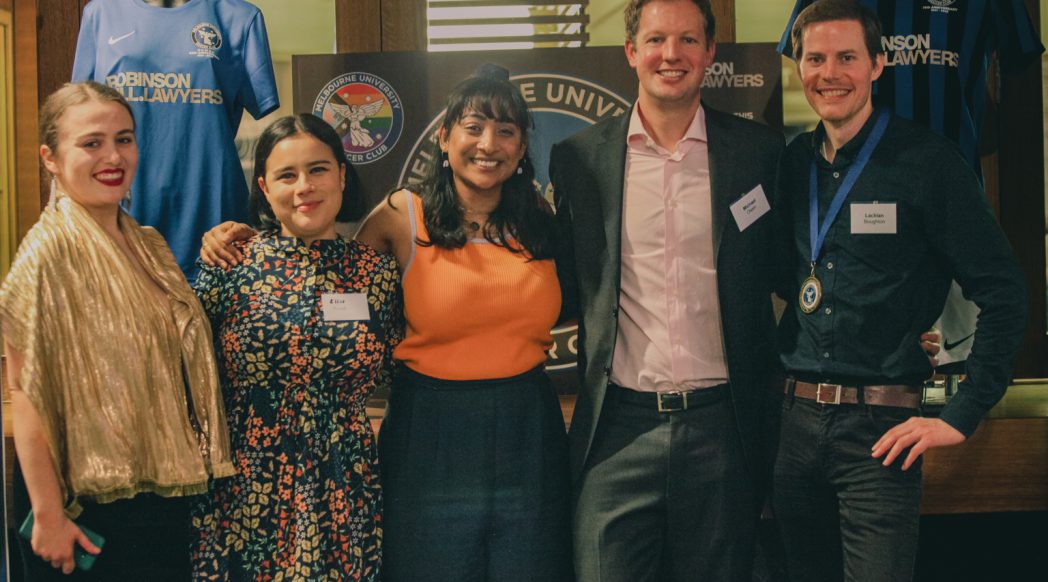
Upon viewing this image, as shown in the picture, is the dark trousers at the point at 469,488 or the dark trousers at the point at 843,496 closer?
the dark trousers at the point at 843,496

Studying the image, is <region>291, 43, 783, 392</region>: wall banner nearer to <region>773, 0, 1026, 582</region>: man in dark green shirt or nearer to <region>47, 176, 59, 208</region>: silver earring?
<region>773, 0, 1026, 582</region>: man in dark green shirt

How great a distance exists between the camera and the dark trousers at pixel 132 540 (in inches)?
78.2

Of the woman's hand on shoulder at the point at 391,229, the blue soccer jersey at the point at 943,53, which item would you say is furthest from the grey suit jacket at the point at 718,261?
the blue soccer jersey at the point at 943,53

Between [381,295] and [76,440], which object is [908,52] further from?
[76,440]

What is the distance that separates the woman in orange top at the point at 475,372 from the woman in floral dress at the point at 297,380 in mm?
83

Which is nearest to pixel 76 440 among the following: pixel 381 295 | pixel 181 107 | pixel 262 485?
pixel 262 485

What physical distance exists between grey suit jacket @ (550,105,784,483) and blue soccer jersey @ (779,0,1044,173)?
105 centimetres

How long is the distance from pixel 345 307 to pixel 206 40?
110cm

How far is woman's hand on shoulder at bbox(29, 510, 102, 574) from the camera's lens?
191cm

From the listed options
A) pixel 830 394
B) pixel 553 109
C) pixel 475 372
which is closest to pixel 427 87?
pixel 553 109

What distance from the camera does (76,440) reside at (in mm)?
1933

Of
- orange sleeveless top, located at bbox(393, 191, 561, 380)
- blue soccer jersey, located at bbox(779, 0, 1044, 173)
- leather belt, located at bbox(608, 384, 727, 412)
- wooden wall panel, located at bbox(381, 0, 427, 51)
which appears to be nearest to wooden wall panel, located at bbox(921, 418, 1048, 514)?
blue soccer jersey, located at bbox(779, 0, 1044, 173)

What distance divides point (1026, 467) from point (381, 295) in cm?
250

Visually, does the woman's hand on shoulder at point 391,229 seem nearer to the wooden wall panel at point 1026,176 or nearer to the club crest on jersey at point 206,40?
the club crest on jersey at point 206,40
